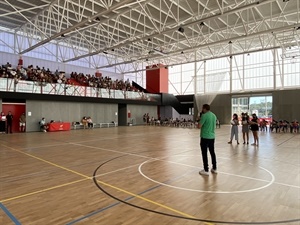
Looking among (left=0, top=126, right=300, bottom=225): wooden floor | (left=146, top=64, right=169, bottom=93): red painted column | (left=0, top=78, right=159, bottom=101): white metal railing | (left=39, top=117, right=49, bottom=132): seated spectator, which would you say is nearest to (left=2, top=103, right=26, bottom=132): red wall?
(left=39, top=117, right=49, bottom=132): seated spectator

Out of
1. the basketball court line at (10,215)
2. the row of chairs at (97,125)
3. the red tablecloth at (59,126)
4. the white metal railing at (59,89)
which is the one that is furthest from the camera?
the row of chairs at (97,125)

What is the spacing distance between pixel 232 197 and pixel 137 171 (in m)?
2.77

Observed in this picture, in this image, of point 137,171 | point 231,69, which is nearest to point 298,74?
point 231,69

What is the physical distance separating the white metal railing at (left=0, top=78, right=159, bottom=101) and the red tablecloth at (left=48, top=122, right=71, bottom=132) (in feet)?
9.32

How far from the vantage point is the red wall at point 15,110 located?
19203mm

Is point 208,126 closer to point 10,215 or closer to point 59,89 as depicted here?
point 10,215

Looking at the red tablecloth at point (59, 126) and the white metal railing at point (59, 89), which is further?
the red tablecloth at point (59, 126)

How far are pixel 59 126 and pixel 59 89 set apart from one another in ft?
11.5

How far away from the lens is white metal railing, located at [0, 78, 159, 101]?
17830mm

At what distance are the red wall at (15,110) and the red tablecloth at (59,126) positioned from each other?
2.77 metres

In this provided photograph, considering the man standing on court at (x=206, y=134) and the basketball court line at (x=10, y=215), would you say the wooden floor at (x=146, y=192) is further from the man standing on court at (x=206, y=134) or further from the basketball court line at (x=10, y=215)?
the man standing on court at (x=206, y=134)

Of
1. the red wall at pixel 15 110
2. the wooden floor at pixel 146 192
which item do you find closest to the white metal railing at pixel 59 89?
the red wall at pixel 15 110

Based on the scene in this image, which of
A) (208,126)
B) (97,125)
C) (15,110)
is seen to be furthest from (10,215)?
(97,125)

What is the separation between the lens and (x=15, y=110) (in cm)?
1964
